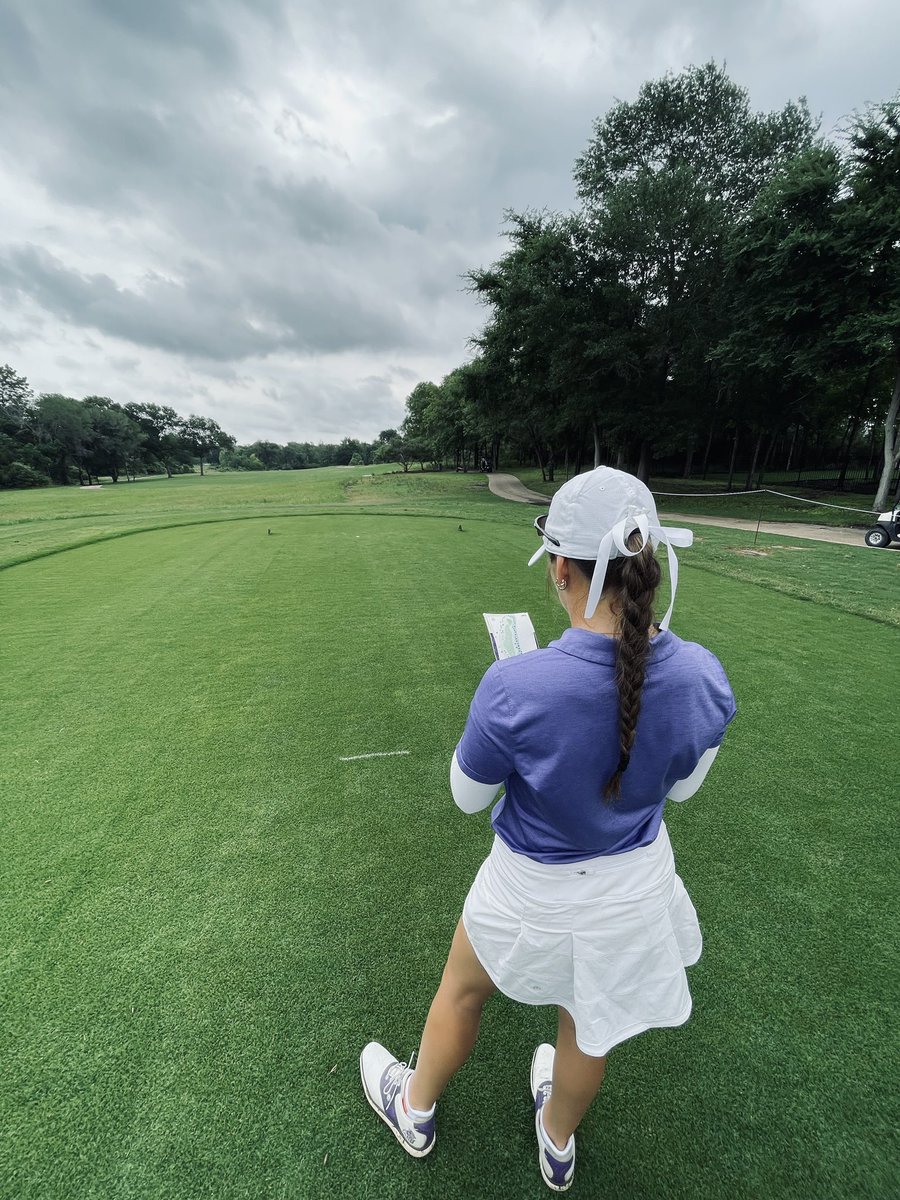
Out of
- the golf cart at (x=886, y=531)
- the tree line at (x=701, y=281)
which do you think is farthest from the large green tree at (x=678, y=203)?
the golf cart at (x=886, y=531)

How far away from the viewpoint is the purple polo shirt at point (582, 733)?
3.30 ft

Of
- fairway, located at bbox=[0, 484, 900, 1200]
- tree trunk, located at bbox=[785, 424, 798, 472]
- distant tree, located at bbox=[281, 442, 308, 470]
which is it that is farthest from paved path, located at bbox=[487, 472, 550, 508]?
distant tree, located at bbox=[281, 442, 308, 470]

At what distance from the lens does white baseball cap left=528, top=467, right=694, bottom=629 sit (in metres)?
1.06

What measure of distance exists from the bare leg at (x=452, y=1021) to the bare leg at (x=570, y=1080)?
21 cm

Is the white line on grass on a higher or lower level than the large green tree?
lower

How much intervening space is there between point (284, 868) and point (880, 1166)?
2358mm

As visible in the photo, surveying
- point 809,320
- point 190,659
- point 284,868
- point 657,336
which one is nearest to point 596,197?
point 657,336

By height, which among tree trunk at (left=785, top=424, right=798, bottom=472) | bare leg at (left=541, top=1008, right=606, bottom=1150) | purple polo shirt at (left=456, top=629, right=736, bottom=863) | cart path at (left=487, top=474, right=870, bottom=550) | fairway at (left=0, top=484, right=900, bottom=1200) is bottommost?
fairway at (left=0, top=484, right=900, bottom=1200)

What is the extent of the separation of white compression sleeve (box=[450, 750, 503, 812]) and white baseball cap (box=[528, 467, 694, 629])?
1.53ft

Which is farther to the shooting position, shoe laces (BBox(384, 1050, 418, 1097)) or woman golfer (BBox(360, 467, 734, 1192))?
shoe laces (BBox(384, 1050, 418, 1097))

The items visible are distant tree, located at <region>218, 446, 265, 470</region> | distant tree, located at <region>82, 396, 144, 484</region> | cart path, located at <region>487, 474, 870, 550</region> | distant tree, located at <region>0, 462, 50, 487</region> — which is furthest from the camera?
distant tree, located at <region>218, 446, 265, 470</region>

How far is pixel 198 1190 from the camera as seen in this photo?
1411 millimetres

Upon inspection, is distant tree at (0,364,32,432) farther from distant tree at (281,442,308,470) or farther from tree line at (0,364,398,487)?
distant tree at (281,442,308,470)

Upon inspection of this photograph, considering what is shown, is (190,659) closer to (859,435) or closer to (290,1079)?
(290,1079)
